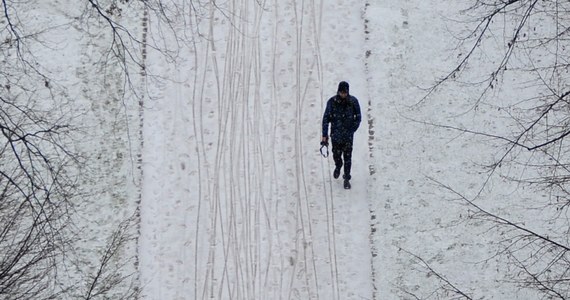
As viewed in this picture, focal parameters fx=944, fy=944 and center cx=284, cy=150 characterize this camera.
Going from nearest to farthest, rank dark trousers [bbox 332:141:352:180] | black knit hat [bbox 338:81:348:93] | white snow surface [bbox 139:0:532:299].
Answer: black knit hat [bbox 338:81:348:93], white snow surface [bbox 139:0:532:299], dark trousers [bbox 332:141:352:180]

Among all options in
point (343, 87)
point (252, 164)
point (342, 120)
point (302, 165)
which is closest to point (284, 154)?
point (302, 165)

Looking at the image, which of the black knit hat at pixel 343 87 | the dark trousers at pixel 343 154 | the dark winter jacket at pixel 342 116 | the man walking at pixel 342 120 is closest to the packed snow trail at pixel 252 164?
the dark trousers at pixel 343 154

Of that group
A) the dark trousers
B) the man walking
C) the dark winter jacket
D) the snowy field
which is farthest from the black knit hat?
the snowy field

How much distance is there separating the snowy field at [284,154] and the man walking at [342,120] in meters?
1.02

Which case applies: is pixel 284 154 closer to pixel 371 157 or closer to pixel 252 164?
pixel 252 164

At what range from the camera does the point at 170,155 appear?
16297mm

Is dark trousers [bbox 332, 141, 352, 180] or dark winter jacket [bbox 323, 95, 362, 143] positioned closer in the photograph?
dark winter jacket [bbox 323, 95, 362, 143]

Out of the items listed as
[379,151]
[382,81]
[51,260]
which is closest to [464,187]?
[379,151]

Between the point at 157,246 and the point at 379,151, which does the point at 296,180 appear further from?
the point at 157,246

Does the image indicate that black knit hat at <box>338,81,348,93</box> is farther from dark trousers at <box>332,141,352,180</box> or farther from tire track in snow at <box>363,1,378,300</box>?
tire track in snow at <box>363,1,378,300</box>

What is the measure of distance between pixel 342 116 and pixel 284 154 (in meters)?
1.74

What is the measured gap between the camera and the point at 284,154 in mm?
16266

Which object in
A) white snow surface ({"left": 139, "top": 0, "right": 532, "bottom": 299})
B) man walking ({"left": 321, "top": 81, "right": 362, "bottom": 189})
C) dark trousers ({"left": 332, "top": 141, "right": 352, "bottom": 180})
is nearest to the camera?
man walking ({"left": 321, "top": 81, "right": 362, "bottom": 189})

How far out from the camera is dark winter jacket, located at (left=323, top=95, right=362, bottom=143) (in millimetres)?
14820
